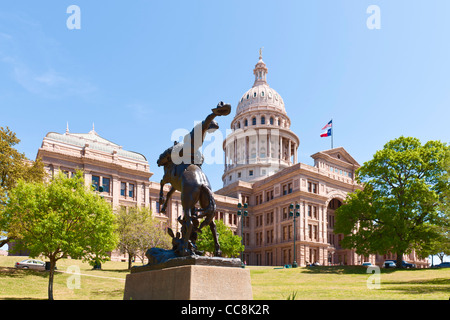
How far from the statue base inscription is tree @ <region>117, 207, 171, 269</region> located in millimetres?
35362

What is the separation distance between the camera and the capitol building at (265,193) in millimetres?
61875

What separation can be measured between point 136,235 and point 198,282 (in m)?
38.0

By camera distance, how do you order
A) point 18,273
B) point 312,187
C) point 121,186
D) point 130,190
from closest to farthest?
point 18,273 < point 121,186 < point 130,190 < point 312,187

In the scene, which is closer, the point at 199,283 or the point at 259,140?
the point at 199,283

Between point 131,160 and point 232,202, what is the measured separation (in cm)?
2391

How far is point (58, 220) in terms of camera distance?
96.6 ft

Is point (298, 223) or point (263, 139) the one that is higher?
point (263, 139)

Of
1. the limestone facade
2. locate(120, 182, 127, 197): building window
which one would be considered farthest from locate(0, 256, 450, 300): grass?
the limestone facade

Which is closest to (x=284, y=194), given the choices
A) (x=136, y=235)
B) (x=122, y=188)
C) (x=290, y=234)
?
(x=290, y=234)

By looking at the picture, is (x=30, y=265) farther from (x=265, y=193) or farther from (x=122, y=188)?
(x=265, y=193)

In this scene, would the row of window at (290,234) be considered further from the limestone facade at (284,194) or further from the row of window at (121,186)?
the row of window at (121,186)
